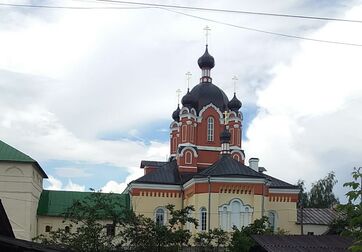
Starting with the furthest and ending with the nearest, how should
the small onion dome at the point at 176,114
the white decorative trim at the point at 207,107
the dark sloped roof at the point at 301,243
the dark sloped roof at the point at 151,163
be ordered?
the dark sloped roof at the point at 151,163 → the small onion dome at the point at 176,114 → the white decorative trim at the point at 207,107 → the dark sloped roof at the point at 301,243

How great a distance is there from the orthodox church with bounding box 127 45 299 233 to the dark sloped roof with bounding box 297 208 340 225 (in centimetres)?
190

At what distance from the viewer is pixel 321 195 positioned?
193 feet

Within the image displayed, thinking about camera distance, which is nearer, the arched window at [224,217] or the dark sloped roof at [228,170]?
the arched window at [224,217]

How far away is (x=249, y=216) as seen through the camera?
40.3 m

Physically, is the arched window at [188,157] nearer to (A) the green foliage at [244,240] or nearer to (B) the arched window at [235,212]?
(B) the arched window at [235,212]

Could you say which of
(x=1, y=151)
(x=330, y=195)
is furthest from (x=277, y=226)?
(x=1, y=151)

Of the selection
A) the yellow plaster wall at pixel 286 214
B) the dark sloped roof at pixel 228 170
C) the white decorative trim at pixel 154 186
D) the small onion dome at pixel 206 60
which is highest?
the small onion dome at pixel 206 60

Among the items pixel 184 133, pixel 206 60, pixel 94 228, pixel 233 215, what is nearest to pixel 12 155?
pixel 184 133

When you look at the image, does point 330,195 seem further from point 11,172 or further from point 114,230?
point 114,230

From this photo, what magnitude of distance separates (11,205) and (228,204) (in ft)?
42.6

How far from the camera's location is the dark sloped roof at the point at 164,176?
44406 mm

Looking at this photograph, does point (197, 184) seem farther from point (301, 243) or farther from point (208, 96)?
point (301, 243)

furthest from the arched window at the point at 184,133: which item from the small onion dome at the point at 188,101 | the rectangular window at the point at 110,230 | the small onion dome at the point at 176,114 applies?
the rectangular window at the point at 110,230

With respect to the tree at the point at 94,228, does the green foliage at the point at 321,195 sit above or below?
above
